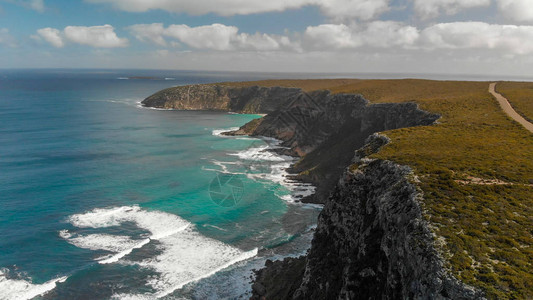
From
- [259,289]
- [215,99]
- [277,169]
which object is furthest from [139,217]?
[215,99]

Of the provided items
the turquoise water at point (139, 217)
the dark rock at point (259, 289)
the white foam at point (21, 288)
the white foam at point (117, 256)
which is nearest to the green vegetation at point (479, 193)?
the dark rock at point (259, 289)

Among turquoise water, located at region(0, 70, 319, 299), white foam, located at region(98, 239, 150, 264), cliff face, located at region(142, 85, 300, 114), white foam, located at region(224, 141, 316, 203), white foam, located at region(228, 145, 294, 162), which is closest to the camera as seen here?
turquoise water, located at region(0, 70, 319, 299)

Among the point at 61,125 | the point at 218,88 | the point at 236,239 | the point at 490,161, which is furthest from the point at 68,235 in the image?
the point at 218,88

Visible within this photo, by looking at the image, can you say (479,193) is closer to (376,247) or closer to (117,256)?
(376,247)

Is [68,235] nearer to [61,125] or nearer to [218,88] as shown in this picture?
[61,125]

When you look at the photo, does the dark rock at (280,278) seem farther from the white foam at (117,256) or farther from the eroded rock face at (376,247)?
the white foam at (117,256)

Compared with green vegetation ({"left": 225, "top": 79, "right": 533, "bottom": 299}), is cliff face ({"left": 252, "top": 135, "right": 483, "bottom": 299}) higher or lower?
lower

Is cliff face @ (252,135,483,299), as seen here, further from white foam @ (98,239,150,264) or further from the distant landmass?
white foam @ (98,239,150,264)

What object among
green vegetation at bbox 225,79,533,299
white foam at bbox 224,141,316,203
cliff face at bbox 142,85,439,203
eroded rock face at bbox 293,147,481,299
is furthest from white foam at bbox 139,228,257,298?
green vegetation at bbox 225,79,533,299
